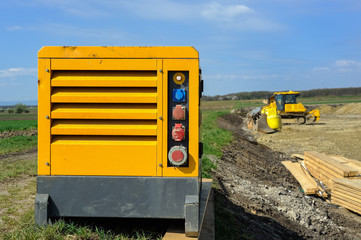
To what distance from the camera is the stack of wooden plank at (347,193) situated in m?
9.16

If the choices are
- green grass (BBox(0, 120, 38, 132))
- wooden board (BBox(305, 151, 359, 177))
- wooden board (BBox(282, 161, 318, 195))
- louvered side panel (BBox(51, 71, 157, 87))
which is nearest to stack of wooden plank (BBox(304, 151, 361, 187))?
wooden board (BBox(305, 151, 359, 177))

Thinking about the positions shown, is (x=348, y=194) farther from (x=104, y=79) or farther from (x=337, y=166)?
(x=104, y=79)

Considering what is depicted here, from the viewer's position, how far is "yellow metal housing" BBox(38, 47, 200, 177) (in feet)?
11.7

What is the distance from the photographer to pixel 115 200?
363cm

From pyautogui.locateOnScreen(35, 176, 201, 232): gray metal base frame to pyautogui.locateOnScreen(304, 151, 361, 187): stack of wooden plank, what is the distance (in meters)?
8.02

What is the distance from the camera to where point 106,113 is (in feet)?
12.0

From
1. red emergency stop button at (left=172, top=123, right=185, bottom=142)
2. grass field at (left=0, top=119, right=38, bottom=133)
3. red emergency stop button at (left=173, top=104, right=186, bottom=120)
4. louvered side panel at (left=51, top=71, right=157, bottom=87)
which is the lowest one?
grass field at (left=0, top=119, right=38, bottom=133)

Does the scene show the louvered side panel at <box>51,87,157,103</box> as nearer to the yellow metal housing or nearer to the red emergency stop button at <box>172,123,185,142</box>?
the yellow metal housing

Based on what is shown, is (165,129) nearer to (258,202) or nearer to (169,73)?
(169,73)

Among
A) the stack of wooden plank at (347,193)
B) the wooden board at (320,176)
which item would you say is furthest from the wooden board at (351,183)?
the wooden board at (320,176)

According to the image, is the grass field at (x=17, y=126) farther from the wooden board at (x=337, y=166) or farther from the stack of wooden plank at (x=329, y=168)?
the wooden board at (x=337, y=166)

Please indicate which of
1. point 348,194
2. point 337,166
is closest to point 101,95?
point 348,194

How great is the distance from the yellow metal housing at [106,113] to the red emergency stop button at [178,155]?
0.24 ft

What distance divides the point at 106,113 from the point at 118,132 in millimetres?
229
